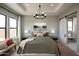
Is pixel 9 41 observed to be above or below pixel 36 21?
below

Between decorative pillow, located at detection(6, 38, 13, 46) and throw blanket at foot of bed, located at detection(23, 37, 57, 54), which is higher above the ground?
decorative pillow, located at detection(6, 38, 13, 46)

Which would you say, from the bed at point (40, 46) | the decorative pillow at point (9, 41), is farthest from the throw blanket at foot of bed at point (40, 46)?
the decorative pillow at point (9, 41)

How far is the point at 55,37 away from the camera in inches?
106

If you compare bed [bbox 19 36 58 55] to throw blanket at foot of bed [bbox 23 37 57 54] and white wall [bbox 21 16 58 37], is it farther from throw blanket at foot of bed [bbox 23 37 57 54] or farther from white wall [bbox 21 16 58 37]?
white wall [bbox 21 16 58 37]

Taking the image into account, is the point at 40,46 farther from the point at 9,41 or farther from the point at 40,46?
the point at 9,41

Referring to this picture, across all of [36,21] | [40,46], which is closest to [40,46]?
[40,46]

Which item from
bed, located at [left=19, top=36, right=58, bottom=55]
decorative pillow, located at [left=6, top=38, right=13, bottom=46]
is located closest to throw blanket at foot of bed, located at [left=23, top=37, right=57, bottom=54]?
bed, located at [left=19, top=36, right=58, bottom=55]

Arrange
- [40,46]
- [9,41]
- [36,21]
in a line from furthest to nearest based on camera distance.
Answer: [40,46], [9,41], [36,21]

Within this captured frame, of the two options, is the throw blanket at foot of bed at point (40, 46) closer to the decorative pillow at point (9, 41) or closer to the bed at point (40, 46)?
the bed at point (40, 46)

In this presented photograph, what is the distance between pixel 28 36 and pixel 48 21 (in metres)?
0.68

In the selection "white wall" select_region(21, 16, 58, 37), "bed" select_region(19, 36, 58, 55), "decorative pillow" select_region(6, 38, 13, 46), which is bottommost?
"bed" select_region(19, 36, 58, 55)

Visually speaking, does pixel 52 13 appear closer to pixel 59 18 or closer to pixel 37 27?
pixel 59 18

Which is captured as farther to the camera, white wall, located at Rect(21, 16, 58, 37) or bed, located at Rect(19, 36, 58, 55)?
bed, located at Rect(19, 36, 58, 55)

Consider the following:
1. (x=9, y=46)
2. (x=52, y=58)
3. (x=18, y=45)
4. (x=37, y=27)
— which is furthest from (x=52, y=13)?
(x=52, y=58)
